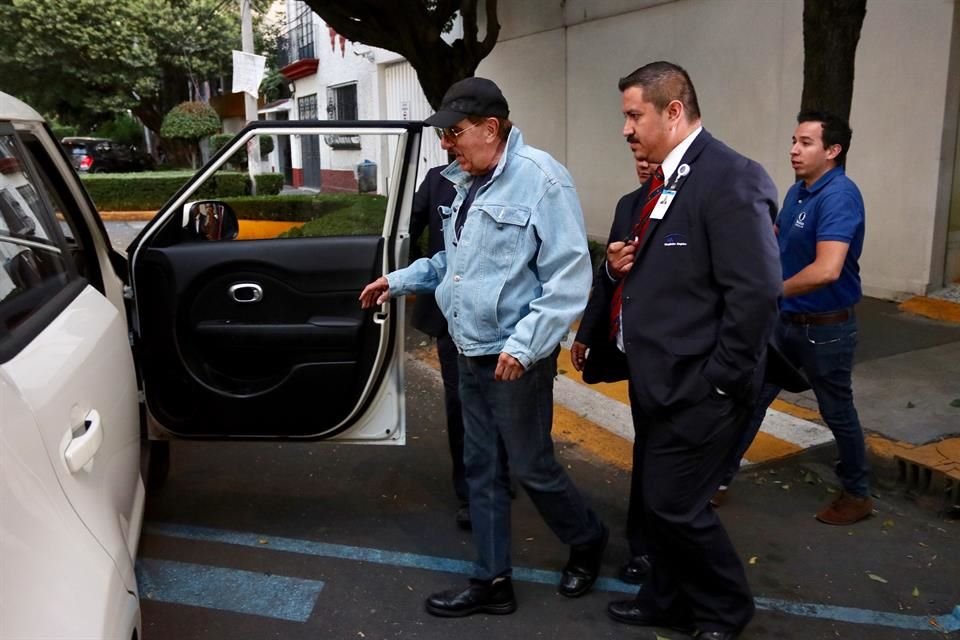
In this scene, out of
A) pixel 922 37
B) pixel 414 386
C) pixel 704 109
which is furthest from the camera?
pixel 704 109

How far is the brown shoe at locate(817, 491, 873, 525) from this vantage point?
3.71 metres

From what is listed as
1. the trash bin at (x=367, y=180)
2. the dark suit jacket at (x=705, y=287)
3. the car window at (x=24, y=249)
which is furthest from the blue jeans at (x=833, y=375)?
the trash bin at (x=367, y=180)

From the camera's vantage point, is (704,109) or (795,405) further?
(704,109)

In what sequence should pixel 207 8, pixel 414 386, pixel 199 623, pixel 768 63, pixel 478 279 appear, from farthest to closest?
1. pixel 207 8
2. pixel 768 63
3. pixel 414 386
4. pixel 199 623
5. pixel 478 279

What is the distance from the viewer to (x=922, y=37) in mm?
6723

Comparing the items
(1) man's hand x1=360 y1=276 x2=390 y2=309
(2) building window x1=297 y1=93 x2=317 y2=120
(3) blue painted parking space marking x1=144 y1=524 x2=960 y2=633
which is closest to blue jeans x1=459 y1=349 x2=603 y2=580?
(3) blue painted parking space marking x1=144 y1=524 x2=960 y2=633

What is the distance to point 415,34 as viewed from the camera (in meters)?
8.18

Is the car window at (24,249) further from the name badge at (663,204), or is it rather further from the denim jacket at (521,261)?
the name badge at (663,204)

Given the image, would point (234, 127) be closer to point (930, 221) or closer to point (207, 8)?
point (207, 8)

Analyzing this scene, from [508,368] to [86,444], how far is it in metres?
1.21

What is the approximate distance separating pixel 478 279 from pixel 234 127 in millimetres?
29879

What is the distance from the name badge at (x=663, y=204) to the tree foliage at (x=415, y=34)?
576cm

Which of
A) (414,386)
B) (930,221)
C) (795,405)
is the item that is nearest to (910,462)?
(795,405)

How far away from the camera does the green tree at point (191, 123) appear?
77.5ft
